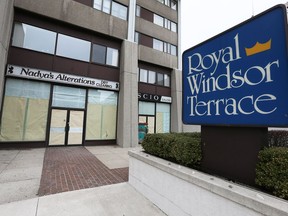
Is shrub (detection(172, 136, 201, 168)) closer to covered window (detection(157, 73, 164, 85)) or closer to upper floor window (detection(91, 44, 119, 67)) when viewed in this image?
upper floor window (detection(91, 44, 119, 67))

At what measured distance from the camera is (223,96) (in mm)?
3016

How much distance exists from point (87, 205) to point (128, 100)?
9.04m

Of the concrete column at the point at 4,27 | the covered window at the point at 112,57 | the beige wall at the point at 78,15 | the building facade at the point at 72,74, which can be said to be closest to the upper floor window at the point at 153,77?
the building facade at the point at 72,74

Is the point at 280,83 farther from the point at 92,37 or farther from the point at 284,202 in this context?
the point at 92,37

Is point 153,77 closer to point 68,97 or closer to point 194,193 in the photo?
point 68,97

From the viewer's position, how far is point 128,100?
40.2 ft

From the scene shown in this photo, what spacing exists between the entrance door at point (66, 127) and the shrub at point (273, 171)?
1076 centimetres

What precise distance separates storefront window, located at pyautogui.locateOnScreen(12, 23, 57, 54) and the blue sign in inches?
413

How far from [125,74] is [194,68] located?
9160 millimetres

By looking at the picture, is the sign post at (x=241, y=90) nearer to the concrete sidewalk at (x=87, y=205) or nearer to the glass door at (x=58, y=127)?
the concrete sidewalk at (x=87, y=205)

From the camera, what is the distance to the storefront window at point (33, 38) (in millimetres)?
9914

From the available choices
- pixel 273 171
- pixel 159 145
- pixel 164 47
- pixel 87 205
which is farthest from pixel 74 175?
pixel 164 47

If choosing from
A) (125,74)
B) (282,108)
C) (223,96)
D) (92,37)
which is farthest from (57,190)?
(92,37)

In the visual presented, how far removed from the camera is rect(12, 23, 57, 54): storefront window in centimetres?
991
